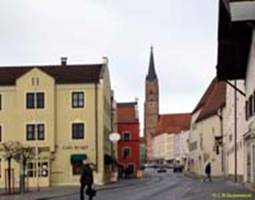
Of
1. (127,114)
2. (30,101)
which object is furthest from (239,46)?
(127,114)

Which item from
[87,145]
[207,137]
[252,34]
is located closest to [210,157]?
[207,137]

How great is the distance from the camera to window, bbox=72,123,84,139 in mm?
78250

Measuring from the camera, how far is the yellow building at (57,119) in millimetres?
77750

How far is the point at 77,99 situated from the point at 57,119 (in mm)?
2830

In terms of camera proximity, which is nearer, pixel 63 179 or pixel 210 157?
pixel 63 179

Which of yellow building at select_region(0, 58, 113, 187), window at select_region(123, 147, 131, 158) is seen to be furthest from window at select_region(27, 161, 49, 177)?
window at select_region(123, 147, 131, 158)

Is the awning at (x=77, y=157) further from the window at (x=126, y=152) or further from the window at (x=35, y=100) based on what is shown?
the window at (x=126, y=152)

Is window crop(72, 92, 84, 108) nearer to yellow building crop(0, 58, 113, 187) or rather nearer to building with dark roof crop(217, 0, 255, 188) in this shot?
yellow building crop(0, 58, 113, 187)

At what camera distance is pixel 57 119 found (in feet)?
257

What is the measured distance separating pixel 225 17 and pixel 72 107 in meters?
49.3

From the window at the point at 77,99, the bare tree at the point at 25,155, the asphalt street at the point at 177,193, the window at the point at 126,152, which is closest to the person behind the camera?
the asphalt street at the point at 177,193

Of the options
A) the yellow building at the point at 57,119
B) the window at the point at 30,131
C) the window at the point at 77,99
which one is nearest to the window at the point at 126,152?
the yellow building at the point at 57,119

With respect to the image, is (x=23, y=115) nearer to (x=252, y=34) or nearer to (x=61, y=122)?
(x=61, y=122)

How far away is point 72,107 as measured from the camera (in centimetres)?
7838
